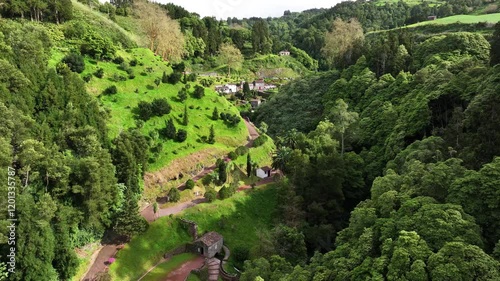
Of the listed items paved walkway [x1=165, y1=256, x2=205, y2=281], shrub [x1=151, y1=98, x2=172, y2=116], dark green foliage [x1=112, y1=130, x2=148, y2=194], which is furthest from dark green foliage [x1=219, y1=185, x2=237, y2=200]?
shrub [x1=151, y1=98, x2=172, y2=116]

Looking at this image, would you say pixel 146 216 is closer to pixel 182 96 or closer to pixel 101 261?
pixel 101 261

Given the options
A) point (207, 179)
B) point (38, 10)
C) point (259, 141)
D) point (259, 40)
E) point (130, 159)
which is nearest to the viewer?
point (130, 159)

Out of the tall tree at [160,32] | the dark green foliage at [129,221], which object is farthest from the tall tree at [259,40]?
the dark green foliage at [129,221]

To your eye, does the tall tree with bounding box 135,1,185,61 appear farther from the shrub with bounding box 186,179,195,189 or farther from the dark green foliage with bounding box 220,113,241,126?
the shrub with bounding box 186,179,195,189

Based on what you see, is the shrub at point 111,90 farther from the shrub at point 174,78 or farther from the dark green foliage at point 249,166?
the dark green foliage at point 249,166

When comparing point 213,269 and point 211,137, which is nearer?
point 213,269

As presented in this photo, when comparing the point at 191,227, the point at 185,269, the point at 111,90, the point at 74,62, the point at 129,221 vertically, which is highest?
the point at 74,62

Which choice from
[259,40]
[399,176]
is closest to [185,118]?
[399,176]

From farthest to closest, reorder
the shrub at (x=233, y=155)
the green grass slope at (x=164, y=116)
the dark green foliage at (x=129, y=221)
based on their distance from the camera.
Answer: the shrub at (x=233, y=155) < the green grass slope at (x=164, y=116) < the dark green foliage at (x=129, y=221)
